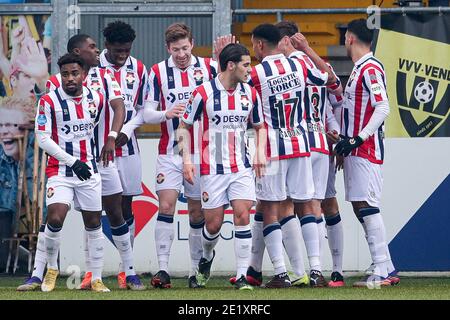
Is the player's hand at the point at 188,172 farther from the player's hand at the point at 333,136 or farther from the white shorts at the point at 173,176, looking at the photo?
the player's hand at the point at 333,136

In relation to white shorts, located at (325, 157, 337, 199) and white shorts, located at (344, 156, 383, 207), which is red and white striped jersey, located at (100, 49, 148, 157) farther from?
Answer: white shorts, located at (344, 156, 383, 207)

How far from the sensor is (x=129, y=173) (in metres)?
11.7

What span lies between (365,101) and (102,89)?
7.26 ft

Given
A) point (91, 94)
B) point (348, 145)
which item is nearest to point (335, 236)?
point (348, 145)

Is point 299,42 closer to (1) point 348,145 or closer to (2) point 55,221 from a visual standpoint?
(1) point 348,145

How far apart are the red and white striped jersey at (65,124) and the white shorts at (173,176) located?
2.72ft

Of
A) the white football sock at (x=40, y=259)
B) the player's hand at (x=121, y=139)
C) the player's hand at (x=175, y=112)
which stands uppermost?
the player's hand at (x=175, y=112)

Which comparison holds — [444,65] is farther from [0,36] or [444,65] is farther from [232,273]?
[0,36]

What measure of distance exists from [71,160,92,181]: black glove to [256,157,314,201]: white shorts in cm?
142

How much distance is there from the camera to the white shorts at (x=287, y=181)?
437 inches

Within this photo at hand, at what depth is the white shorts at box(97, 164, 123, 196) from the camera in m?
11.3

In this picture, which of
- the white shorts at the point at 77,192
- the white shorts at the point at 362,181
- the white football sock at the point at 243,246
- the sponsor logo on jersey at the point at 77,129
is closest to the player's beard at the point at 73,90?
the sponsor logo on jersey at the point at 77,129

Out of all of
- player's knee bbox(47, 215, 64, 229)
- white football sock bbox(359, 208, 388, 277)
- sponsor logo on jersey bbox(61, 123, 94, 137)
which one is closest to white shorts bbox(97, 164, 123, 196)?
sponsor logo on jersey bbox(61, 123, 94, 137)
